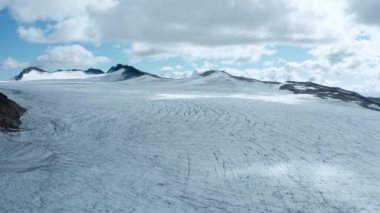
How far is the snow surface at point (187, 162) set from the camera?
14.8 m

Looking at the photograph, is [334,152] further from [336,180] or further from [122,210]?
[122,210]

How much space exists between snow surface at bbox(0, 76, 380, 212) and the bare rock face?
22.3 inches

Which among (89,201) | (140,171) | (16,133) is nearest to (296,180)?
(140,171)

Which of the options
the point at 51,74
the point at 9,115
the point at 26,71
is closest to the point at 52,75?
the point at 51,74

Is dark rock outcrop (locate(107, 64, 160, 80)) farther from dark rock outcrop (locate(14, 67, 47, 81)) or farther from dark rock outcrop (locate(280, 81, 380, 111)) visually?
dark rock outcrop (locate(280, 81, 380, 111))

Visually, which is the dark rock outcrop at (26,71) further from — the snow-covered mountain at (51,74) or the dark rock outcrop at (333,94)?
the dark rock outcrop at (333,94)

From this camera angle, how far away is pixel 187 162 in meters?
19.1

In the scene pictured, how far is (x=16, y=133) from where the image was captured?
22953 mm

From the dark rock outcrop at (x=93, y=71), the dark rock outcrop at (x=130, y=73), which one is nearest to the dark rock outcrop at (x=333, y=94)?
the dark rock outcrop at (x=130, y=73)

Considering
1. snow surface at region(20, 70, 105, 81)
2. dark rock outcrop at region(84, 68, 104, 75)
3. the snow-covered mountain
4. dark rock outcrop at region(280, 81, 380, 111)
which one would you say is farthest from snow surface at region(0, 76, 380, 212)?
dark rock outcrop at region(84, 68, 104, 75)

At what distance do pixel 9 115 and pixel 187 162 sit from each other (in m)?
12.0

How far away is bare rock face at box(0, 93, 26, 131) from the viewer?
23516 mm

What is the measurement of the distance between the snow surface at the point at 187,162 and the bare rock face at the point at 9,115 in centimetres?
57

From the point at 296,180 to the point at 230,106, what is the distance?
60.4ft
